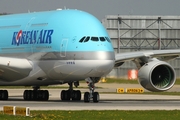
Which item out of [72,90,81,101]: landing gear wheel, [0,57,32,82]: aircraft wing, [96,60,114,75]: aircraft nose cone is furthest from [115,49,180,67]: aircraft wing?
[0,57,32,82]: aircraft wing

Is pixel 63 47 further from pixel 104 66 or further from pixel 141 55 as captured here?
pixel 141 55

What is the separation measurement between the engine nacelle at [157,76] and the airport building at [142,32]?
5655 centimetres

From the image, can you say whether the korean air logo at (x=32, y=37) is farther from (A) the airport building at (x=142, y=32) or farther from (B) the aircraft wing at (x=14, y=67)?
(A) the airport building at (x=142, y=32)

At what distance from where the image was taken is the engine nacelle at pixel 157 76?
39906 mm

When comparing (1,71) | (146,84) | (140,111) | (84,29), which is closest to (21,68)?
(1,71)

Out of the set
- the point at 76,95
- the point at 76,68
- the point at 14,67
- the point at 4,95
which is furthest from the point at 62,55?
the point at 4,95

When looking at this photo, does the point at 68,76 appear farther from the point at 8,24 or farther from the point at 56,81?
the point at 8,24

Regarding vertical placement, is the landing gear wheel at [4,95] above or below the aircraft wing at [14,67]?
below

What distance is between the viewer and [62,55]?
121 ft

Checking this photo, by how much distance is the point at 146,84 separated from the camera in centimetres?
4003

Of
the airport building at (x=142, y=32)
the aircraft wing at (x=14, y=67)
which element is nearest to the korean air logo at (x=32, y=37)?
the aircraft wing at (x=14, y=67)

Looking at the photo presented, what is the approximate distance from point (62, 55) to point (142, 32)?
6345 centimetres

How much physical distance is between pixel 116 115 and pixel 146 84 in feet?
45.1

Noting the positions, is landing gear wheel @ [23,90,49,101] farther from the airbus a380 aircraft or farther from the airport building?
the airport building
